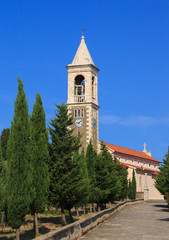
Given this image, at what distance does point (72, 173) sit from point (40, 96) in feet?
20.7

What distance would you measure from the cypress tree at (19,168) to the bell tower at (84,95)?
132 ft

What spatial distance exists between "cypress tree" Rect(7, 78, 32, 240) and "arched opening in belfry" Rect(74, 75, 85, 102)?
42.8 meters

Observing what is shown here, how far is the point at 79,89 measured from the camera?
61.8 m

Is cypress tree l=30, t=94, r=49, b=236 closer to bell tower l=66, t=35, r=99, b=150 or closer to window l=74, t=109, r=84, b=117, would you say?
bell tower l=66, t=35, r=99, b=150

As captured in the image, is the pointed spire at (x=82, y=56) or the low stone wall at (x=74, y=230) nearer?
the low stone wall at (x=74, y=230)

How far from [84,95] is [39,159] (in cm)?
4098

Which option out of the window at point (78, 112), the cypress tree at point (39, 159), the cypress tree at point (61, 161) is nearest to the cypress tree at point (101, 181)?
the cypress tree at point (61, 161)

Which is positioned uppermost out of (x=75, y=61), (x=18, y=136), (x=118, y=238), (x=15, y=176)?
(x=75, y=61)

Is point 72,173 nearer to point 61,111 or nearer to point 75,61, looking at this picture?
point 61,111

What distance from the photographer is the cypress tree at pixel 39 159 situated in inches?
727

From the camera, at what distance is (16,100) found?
16922 mm

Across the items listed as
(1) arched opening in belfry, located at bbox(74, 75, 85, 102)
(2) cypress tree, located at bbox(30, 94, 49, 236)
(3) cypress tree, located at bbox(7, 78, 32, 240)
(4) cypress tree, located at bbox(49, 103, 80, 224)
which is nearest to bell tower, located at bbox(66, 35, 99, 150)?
(1) arched opening in belfry, located at bbox(74, 75, 85, 102)

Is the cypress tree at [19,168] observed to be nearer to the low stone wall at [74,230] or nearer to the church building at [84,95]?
the low stone wall at [74,230]

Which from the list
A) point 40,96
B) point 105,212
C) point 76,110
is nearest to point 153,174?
point 76,110
